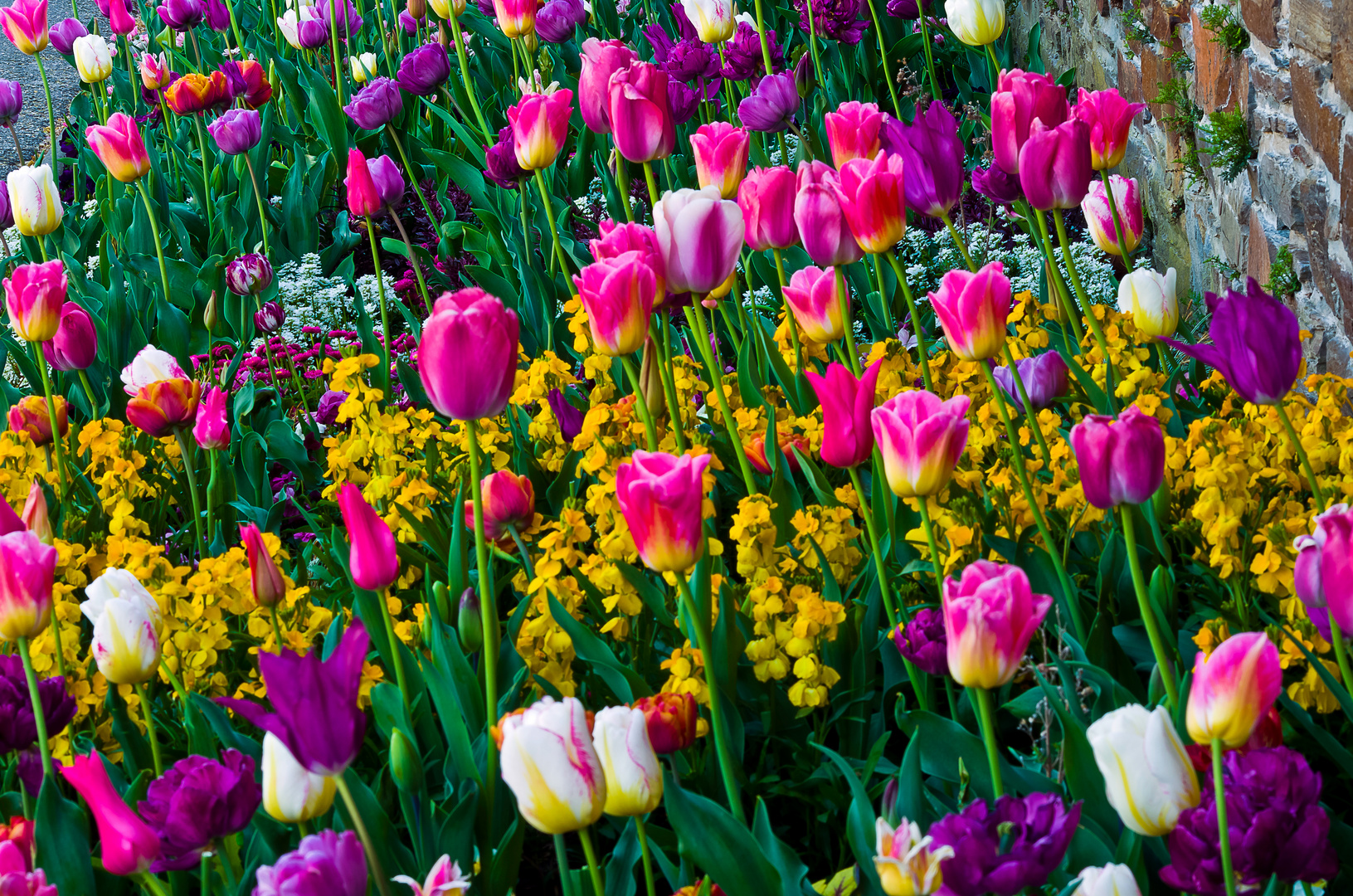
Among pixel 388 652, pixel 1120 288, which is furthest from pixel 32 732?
pixel 1120 288

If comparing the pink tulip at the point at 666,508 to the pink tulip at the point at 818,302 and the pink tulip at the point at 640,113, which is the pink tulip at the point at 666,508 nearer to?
the pink tulip at the point at 818,302

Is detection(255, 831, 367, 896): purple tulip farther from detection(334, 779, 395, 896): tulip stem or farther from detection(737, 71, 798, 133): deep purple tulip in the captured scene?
detection(737, 71, 798, 133): deep purple tulip

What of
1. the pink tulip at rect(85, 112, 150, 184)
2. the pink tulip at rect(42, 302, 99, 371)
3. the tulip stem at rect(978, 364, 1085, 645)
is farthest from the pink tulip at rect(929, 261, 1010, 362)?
the pink tulip at rect(85, 112, 150, 184)

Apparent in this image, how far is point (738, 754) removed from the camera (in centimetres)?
143

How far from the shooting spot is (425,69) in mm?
3311

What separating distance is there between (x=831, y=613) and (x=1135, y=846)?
0.43m

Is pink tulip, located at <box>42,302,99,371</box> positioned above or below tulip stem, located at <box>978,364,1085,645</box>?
above

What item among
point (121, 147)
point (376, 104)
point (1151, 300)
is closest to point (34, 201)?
point (121, 147)

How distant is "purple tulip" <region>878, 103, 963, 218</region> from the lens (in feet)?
5.74

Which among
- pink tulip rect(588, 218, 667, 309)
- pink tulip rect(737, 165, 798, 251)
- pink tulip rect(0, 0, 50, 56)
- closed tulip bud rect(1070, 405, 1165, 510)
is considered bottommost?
closed tulip bud rect(1070, 405, 1165, 510)

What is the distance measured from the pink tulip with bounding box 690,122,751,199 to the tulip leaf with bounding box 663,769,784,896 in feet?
3.57

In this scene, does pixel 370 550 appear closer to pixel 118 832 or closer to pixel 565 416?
pixel 118 832

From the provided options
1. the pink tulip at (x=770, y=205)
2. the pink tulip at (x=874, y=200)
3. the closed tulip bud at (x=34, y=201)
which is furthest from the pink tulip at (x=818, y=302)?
the closed tulip bud at (x=34, y=201)

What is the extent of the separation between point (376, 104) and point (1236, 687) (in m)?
2.94
